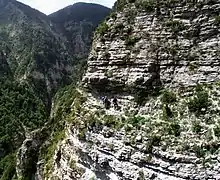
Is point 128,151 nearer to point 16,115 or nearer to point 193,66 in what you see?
point 193,66

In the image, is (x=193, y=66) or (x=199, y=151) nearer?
(x=199, y=151)

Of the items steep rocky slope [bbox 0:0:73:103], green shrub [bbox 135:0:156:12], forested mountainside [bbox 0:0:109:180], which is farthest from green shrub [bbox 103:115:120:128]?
steep rocky slope [bbox 0:0:73:103]

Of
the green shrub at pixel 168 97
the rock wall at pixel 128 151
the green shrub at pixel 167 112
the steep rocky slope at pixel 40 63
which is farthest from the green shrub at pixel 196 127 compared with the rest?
the steep rocky slope at pixel 40 63

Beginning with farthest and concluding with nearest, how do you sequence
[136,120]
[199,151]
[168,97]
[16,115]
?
[16,115]
[136,120]
[168,97]
[199,151]

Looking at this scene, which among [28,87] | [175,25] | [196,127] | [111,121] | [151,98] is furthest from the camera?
[28,87]

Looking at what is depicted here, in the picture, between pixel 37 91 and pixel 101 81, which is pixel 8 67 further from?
pixel 101 81

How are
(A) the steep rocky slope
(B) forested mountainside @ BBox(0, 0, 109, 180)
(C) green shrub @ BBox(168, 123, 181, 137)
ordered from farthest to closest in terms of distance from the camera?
(A) the steep rocky slope
(B) forested mountainside @ BBox(0, 0, 109, 180)
(C) green shrub @ BBox(168, 123, 181, 137)

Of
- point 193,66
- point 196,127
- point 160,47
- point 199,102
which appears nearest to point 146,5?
point 160,47

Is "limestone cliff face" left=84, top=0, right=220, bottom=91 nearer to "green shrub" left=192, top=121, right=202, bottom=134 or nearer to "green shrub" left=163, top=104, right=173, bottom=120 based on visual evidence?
"green shrub" left=163, top=104, right=173, bottom=120
